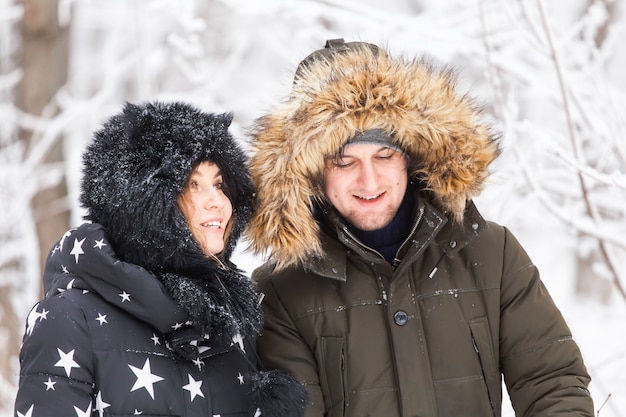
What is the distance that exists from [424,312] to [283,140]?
0.85 metres

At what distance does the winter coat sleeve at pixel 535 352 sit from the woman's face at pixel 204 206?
3.59 feet

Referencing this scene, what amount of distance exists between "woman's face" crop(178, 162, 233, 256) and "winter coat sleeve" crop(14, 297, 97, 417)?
0.49 m

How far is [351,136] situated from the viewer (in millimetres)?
3021

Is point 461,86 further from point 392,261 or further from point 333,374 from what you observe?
point 333,374

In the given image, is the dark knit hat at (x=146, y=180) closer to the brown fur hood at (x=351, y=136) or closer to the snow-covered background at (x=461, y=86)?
the brown fur hood at (x=351, y=136)

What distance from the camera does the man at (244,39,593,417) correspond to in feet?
9.30

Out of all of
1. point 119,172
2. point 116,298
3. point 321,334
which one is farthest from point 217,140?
point 321,334

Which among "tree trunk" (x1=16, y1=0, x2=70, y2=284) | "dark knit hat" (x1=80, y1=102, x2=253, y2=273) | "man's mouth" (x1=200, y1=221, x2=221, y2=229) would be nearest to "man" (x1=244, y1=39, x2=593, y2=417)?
"man's mouth" (x1=200, y1=221, x2=221, y2=229)

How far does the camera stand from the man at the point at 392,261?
9.30 feet

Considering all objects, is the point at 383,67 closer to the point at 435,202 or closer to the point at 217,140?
the point at 435,202

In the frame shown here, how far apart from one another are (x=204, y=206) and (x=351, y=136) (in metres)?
0.70

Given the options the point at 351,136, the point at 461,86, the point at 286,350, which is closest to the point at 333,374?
the point at 286,350

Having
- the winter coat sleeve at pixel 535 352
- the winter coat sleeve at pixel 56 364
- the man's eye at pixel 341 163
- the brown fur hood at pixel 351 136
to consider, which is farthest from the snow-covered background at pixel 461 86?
the winter coat sleeve at pixel 56 364

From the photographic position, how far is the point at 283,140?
309cm
